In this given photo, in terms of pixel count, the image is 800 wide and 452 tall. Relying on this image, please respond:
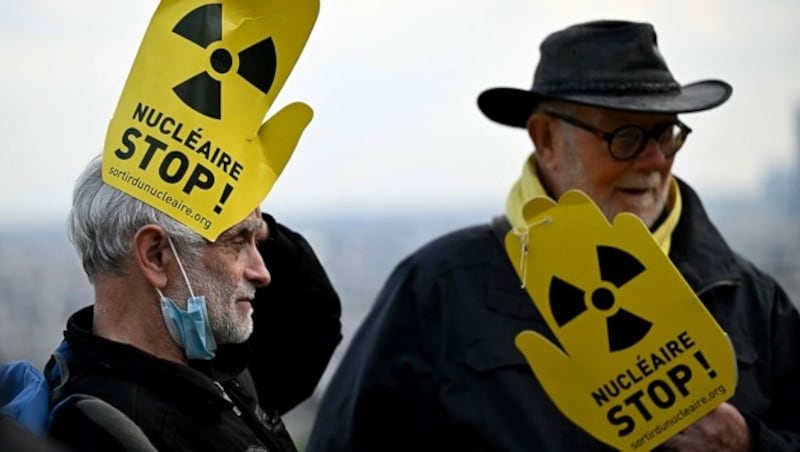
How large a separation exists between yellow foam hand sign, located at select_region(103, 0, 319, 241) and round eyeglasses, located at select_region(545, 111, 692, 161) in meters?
1.21

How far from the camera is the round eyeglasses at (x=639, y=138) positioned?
3.71 meters

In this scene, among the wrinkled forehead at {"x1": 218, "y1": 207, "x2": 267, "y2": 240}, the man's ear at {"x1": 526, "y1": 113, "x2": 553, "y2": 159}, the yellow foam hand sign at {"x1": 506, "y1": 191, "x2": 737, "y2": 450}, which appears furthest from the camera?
the man's ear at {"x1": 526, "y1": 113, "x2": 553, "y2": 159}

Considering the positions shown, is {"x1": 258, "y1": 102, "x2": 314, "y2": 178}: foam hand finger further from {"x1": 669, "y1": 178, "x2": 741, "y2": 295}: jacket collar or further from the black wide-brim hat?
{"x1": 669, "y1": 178, "x2": 741, "y2": 295}: jacket collar

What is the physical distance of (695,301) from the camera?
3047 mm

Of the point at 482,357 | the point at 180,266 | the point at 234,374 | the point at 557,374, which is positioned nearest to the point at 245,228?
the point at 180,266

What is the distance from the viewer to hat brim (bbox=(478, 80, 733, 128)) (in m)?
3.68

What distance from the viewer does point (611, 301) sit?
3.12m

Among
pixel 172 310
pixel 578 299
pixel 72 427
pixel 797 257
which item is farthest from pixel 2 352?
pixel 797 257

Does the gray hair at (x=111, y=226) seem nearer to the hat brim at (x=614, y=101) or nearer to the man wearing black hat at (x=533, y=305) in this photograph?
the man wearing black hat at (x=533, y=305)

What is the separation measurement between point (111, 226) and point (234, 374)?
0.41 m

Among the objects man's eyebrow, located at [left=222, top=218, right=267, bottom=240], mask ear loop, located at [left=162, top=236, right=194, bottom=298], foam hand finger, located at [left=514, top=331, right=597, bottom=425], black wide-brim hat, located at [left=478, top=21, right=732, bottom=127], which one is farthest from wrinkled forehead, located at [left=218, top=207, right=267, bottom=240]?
black wide-brim hat, located at [left=478, top=21, right=732, bottom=127]

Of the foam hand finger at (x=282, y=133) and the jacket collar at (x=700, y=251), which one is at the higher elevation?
the jacket collar at (x=700, y=251)

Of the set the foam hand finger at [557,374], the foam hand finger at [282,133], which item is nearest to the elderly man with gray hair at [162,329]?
the foam hand finger at [282,133]

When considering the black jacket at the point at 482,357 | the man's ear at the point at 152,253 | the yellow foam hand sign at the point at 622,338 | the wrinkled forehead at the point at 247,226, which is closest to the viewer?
the man's ear at the point at 152,253
